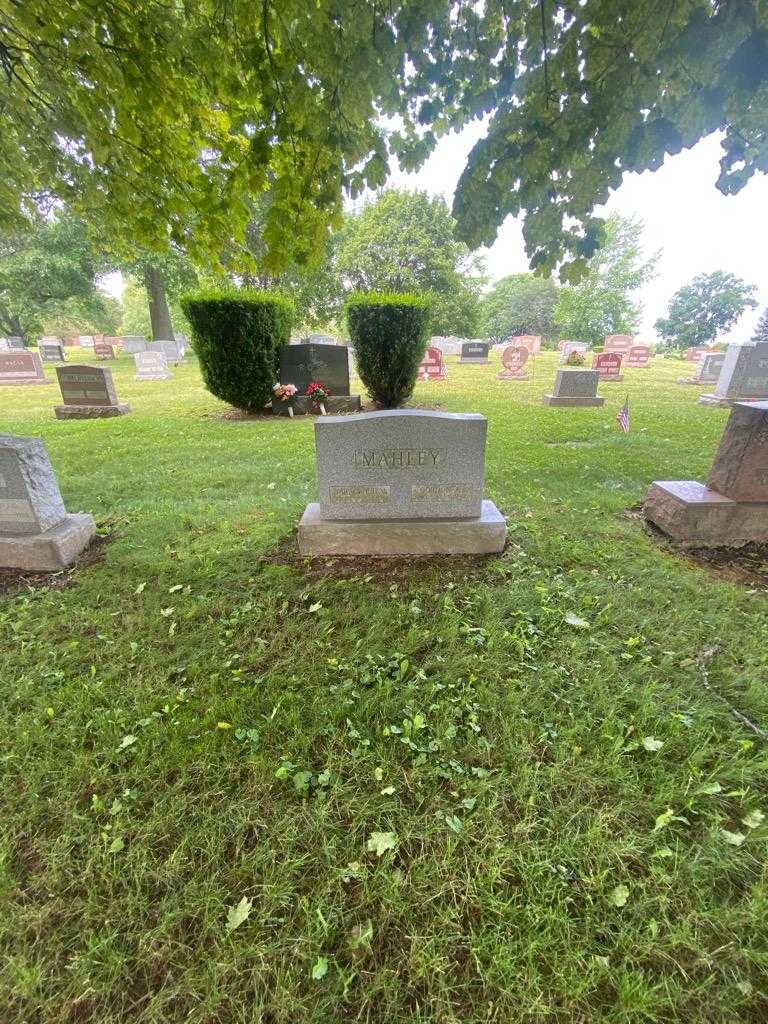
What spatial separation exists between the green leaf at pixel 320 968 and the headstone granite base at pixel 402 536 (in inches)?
91.5

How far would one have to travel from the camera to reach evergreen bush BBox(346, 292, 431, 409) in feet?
29.1

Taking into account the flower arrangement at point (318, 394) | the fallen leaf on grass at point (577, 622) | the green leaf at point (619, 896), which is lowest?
the green leaf at point (619, 896)

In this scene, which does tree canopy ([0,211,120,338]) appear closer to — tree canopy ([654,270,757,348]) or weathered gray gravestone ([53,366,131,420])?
weathered gray gravestone ([53,366,131,420])

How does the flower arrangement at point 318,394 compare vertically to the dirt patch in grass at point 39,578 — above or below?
above

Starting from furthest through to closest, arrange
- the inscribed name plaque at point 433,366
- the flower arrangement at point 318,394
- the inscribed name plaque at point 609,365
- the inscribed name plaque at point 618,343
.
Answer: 1. the inscribed name plaque at point 618,343
2. the inscribed name plaque at point 609,365
3. the inscribed name plaque at point 433,366
4. the flower arrangement at point 318,394

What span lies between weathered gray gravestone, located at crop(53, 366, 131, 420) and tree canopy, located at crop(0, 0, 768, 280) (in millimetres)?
7508

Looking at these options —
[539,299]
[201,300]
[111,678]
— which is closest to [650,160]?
[111,678]

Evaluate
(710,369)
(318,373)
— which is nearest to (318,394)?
(318,373)

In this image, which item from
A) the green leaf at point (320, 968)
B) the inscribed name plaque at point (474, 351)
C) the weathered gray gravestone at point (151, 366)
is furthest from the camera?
the inscribed name plaque at point (474, 351)

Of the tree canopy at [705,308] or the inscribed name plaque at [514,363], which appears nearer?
the inscribed name plaque at [514,363]

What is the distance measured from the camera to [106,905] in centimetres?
133

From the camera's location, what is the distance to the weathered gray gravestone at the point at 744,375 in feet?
33.3

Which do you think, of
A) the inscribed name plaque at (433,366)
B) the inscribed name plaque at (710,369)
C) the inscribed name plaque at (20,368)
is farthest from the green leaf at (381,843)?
the inscribed name plaque at (20,368)

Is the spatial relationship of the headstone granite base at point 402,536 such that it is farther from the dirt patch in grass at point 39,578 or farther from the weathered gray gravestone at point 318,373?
the weathered gray gravestone at point 318,373
